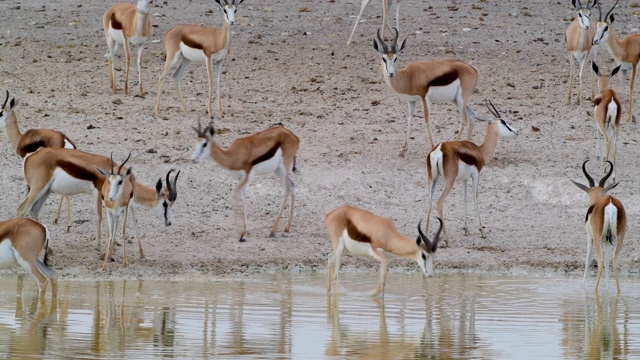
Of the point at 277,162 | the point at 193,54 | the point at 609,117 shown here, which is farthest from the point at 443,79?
the point at 193,54

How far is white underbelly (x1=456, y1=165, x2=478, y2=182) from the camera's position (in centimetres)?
1241

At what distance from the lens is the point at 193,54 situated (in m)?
15.6

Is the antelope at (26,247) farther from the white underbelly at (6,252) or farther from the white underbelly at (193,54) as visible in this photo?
the white underbelly at (193,54)

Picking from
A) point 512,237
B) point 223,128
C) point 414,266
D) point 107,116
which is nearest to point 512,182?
point 512,237

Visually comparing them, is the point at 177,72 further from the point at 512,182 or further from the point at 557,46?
the point at 557,46

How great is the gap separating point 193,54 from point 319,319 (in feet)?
23.0

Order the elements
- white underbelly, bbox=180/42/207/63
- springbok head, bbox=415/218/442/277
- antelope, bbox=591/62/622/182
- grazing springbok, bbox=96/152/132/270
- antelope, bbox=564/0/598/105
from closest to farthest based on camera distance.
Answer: springbok head, bbox=415/218/442/277 < grazing springbok, bbox=96/152/132/270 < antelope, bbox=591/62/622/182 < white underbelly, bbox=180/42/207/63 < antelope, bbox=564/0/598/105

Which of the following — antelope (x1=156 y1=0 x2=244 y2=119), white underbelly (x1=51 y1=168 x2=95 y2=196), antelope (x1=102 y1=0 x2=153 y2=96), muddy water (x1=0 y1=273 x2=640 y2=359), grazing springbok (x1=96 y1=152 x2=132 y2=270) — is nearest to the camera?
muddy water (x1=0 y1=273 x2=640 y2=359)

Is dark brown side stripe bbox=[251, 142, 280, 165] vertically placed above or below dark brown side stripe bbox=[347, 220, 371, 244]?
above

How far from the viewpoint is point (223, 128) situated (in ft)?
48.4

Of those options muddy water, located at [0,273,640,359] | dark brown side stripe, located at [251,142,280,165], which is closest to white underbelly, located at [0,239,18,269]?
muddy water, located at [0,273,640,359]

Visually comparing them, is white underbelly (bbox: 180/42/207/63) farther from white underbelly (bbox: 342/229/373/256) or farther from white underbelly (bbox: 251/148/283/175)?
white underbelly (bbox: 342/229/373/256)

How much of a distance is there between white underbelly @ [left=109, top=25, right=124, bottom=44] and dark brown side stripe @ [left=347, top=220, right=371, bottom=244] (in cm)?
712

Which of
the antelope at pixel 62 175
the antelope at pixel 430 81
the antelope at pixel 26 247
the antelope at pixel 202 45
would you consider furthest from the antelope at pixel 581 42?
the antelope at pixel 26 247
